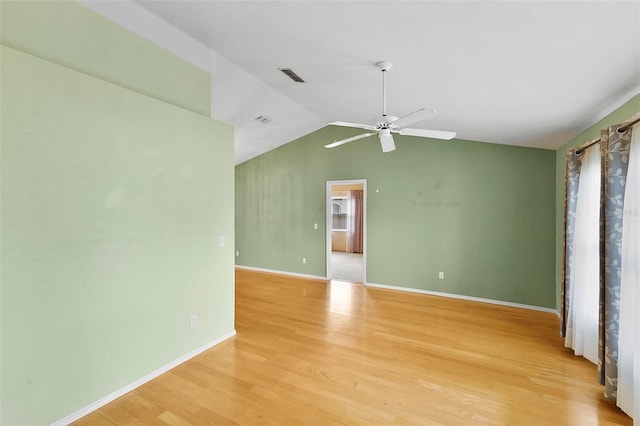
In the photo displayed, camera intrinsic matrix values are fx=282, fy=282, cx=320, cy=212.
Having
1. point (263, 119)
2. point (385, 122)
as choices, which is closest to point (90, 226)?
point (385, 122)

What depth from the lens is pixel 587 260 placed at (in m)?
2.82

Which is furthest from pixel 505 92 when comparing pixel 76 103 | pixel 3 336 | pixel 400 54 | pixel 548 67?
pixel 3 336

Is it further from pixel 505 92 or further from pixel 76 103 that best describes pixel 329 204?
pixel 76 103

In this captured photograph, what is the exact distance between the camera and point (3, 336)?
171 centimetres

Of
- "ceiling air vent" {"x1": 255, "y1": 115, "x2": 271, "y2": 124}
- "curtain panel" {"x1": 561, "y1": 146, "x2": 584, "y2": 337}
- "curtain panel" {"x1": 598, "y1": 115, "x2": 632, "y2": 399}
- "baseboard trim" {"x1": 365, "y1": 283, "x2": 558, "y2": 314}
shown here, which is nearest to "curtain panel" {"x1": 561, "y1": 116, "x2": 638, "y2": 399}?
"curtain panel" {"x1": 598, "y1": 115, "x2": 632, "y2": 399}

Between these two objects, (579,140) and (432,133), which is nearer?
(432,133)

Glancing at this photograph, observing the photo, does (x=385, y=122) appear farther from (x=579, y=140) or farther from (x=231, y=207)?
(x=579, y=140)

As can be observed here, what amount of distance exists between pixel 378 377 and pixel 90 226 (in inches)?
105

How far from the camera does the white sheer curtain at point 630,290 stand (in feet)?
6.39

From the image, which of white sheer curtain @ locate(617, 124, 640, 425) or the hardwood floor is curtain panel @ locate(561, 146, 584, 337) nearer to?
the hardwood floor

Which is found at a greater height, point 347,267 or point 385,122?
point 385,122

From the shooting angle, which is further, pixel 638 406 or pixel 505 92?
pixel 505 92

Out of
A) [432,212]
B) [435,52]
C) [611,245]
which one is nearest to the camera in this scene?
[435,52]

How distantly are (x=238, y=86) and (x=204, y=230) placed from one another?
74.1 inches
